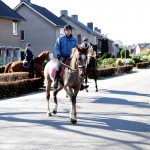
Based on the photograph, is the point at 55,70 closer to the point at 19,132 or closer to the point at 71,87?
the point at 71,87

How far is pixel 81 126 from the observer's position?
32.4 feet

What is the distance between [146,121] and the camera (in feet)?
34.6

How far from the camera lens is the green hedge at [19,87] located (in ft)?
57.1

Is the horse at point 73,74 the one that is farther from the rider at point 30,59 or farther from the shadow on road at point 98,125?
the rider at point 30,59

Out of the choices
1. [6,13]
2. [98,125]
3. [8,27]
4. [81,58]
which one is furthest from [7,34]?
Result: [98,125]

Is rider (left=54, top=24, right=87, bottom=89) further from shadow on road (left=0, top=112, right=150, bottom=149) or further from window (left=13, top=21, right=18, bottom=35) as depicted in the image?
window (left=13, top=21, right=18, bottom=35)

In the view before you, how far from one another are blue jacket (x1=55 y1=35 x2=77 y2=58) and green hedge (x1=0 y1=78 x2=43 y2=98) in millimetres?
6336

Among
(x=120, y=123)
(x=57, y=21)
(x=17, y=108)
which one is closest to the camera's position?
(x=120, y=123)

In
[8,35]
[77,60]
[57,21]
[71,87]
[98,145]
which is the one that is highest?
[57,21]

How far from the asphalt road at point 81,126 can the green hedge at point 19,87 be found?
2399 millimetres

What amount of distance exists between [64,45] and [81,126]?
9.41ft

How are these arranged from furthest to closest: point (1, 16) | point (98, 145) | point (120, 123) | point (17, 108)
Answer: point (1, 16) → point (17, 108) → point (120, 123) → point (98, 145)

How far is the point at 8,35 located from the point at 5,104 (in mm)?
28265

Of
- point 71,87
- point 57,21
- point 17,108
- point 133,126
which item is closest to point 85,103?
point 17,108
